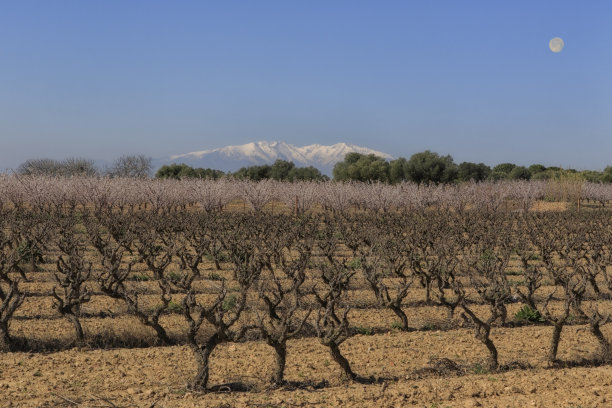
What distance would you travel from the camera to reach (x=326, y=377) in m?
7.86

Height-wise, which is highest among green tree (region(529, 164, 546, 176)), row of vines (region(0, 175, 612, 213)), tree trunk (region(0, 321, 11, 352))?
green tree (region(529, 164, 546, 176))

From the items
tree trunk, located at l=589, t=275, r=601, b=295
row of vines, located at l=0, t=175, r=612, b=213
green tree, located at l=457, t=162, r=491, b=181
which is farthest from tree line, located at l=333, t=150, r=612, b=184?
tree trunk, located at l=589, t=275, r=601, b=295

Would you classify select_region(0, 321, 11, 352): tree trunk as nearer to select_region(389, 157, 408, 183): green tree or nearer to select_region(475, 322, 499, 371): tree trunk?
select_region(475, 322, 499, 371): tree trunk

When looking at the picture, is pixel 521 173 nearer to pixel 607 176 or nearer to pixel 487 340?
pixel 607 176

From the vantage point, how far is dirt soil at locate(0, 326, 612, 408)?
6852mm

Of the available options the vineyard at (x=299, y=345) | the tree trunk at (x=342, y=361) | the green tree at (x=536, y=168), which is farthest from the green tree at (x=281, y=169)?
the tree trunk at (x=342, y=361)

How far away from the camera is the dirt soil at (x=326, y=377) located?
22.5 feet

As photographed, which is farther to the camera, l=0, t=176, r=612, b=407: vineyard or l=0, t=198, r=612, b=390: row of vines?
l=0, t=198, r=612, b=390: row of vines

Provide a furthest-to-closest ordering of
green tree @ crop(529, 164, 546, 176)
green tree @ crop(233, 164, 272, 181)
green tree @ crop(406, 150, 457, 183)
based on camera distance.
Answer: green tree @ crop(529, 164, 546, 176), green tree @ crop(233, 164, 272, 181), green tree @ crop(406, 150, 457, 183)

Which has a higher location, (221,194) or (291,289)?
(221,194)

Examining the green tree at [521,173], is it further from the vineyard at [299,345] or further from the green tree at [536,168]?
the vineyard at [299,345]

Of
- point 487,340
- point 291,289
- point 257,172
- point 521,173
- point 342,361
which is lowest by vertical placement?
point 342,361

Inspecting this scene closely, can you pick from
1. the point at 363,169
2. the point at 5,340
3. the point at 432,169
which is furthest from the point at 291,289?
the point at 363,169

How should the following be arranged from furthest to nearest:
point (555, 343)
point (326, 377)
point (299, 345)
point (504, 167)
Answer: point (504, 167) < point (299, 345) < point (555, 343) < point (326, 377)
